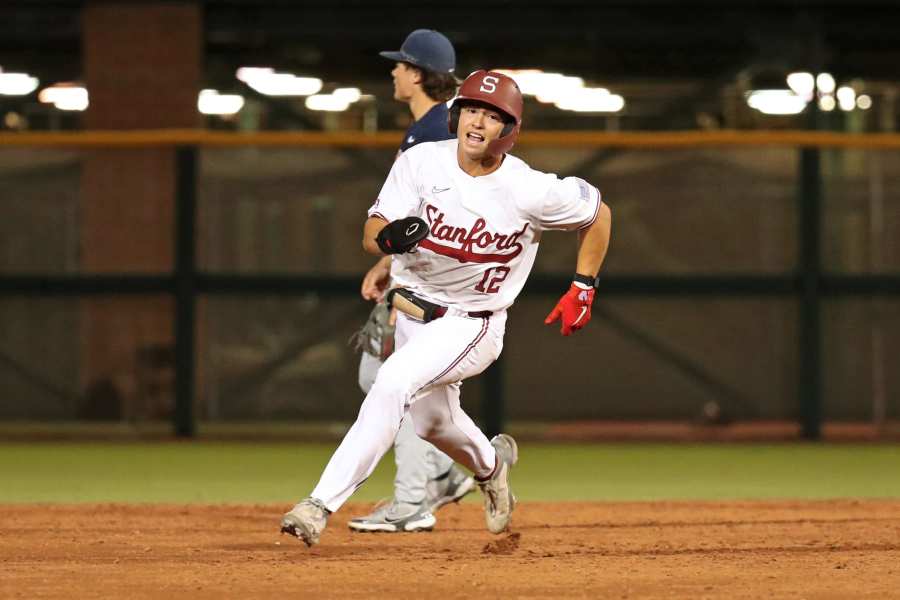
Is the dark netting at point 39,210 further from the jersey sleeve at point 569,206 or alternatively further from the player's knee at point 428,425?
the jersey sleeve at point 569,206

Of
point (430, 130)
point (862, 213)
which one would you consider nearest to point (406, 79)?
point (430, 130)

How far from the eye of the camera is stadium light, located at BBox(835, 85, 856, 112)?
46.4 ft

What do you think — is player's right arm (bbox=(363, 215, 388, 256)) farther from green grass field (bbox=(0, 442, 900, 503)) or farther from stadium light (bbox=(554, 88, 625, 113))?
stadium light (bbox=(554, 88, 625, 113))

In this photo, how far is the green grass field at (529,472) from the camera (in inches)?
328

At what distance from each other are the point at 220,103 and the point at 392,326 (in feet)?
27.3

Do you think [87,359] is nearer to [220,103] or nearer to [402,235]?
[220,103]

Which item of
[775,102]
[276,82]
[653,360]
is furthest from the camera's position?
[276,82]

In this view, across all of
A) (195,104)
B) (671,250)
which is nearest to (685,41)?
(671,250)

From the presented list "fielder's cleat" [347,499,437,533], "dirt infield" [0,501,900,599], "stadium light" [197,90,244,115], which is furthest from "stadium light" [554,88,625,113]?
"fielder's cleat" [347,499,437,533]

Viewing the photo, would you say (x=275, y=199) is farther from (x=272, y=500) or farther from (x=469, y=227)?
(x=469, y=227)

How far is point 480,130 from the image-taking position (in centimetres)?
559

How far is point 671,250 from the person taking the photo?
11.5m

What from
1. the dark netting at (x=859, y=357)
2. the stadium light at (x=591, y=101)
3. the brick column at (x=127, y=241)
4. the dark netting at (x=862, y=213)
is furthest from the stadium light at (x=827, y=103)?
the brick column at (x=127, y=241)

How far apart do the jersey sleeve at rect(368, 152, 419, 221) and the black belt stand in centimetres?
30
